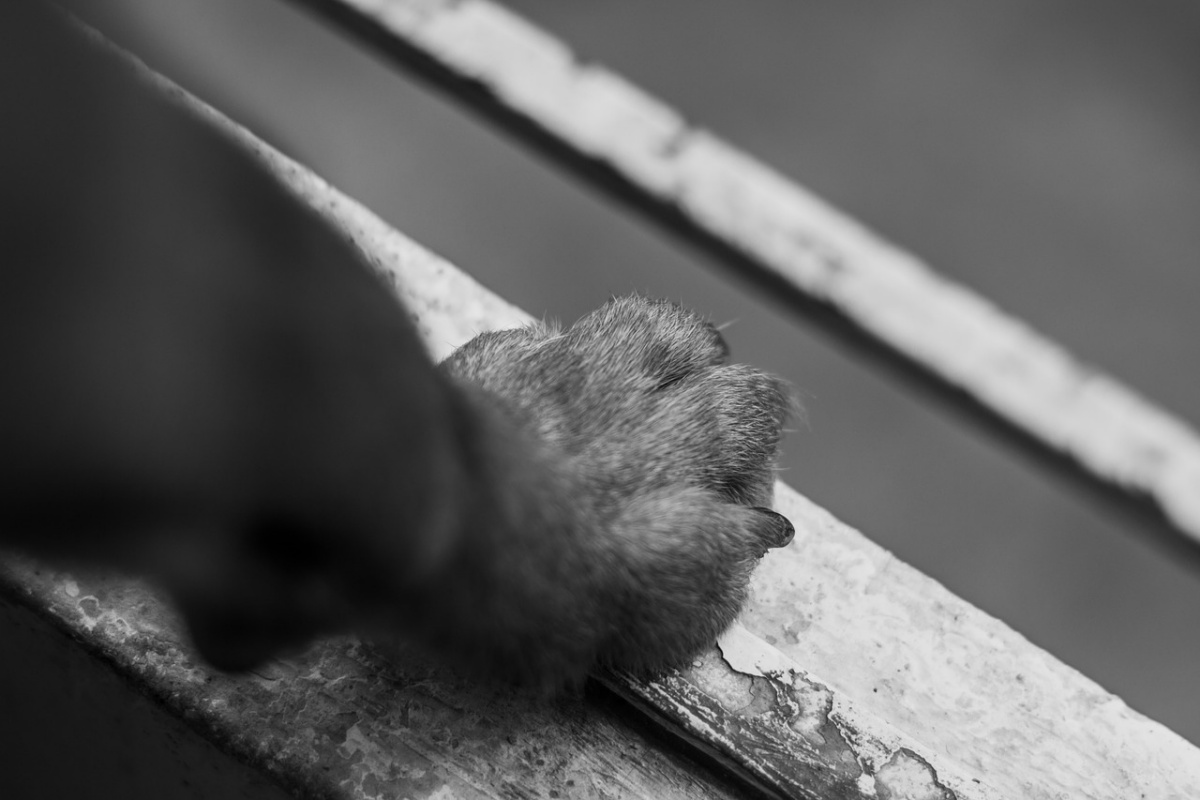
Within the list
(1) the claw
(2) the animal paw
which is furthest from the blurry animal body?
(1) the claw

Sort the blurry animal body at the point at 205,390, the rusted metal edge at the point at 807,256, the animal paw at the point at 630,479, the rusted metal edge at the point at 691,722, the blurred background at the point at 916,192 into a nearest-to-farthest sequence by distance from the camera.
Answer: the blurry animal body at the point at 205,390 < the animal paw at the point at 630,479 < the rusted metal edge at the point at 691,722 < the rusted metal edge at the point at 807,256 < the blurred background at the point at 916,192

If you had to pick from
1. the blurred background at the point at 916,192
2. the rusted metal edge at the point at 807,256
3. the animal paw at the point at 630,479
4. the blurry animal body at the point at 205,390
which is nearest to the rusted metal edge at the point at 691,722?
the animal paw at the point at 630,479

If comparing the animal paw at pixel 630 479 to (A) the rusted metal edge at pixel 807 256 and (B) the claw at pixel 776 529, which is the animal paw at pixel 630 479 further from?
→ (A) the rusted metal edge at pixel 807 256

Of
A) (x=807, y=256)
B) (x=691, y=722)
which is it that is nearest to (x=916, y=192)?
(x=807, y=256)

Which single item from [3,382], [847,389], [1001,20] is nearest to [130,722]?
[3,382]

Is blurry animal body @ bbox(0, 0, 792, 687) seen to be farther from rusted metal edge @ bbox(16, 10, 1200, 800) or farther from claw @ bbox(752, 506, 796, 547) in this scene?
claw @ bbox(752, 506, 796, 547)

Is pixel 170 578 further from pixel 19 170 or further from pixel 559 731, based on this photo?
pixel 559 731
